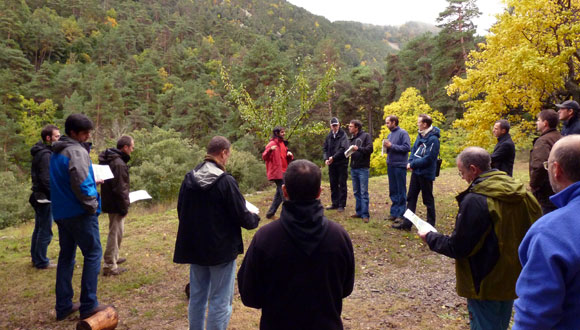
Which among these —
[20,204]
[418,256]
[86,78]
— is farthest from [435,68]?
[86,78]

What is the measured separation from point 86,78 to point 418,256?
2188 inches

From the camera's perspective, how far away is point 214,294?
296 centimetres

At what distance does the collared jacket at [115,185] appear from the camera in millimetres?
4625

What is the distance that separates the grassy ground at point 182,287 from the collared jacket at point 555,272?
255cm

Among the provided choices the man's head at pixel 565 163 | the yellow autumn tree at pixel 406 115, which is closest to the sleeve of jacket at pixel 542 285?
the man's head at pixel 565 163

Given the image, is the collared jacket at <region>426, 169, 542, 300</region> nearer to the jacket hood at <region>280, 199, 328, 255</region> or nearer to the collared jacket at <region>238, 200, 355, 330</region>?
the collared jacket at <region>238, 200, 355, 330</region>

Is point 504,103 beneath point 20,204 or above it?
above

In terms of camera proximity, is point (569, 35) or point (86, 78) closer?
point (569, 35)

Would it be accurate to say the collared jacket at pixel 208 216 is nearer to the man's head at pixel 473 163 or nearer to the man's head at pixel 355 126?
the man's head at pixel 473 163

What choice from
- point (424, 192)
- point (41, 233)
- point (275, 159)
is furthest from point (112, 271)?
point (424, 192)

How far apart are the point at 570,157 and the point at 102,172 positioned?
15.4 feet

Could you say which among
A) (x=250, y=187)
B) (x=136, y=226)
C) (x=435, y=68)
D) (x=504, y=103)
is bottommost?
(x=250, y=187)

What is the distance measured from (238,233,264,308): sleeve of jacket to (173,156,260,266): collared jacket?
980 millimetres

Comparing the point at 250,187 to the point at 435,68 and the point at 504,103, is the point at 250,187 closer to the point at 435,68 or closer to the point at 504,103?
the point at 504,103
